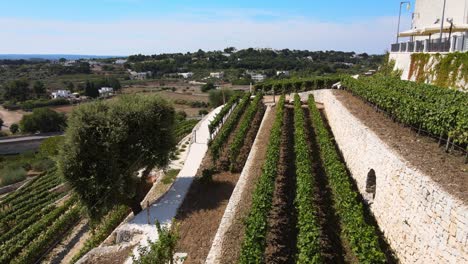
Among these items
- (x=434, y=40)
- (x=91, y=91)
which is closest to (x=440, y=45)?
(x=434, y=40)

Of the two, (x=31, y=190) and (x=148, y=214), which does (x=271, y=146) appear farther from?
(x=31, y=190)

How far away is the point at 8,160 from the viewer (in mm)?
56656

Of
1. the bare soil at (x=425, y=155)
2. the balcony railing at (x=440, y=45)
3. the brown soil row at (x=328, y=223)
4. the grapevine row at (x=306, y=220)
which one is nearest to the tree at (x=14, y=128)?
the brown soil row at (x=328, y=223)

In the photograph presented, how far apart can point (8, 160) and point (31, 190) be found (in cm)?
2835

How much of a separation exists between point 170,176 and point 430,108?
1350cm

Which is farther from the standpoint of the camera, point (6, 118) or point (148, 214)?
point (6, 118)

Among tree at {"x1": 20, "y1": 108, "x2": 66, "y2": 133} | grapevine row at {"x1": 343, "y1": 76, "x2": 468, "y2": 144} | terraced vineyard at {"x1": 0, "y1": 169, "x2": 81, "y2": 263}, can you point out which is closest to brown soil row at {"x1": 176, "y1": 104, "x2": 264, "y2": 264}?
terraced vineyard at {"x1": 0, "y1": 169, "x2": 81, "y2": 263}

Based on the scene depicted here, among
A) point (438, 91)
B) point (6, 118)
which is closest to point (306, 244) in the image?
point (438, 91)

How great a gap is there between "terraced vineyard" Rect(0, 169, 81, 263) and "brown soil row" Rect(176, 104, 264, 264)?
557cm

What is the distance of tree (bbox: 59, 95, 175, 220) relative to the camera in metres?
15.0

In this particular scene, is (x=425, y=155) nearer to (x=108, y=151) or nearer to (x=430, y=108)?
(x=430, y=108)

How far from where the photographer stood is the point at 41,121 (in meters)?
75.1

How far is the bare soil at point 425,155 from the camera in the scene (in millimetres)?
8219

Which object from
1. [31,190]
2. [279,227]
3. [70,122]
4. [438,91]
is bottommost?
[31,190]
